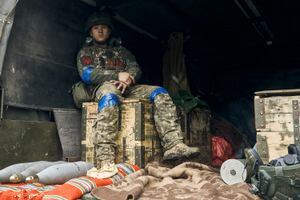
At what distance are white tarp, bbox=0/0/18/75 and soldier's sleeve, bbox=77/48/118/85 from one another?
89 cm

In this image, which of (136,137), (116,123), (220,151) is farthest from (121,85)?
(220,151)

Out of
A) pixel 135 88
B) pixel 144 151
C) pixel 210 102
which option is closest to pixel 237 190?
pixel 144 151

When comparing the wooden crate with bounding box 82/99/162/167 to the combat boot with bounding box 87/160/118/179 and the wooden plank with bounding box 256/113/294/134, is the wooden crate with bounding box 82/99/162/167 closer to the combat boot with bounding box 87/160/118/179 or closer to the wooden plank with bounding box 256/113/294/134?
the combat boot with bounding box 87/160/118/179

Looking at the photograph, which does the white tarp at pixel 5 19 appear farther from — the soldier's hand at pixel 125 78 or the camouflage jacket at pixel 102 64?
the soldier's hand at pixel 125 78

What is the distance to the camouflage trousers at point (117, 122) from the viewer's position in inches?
116

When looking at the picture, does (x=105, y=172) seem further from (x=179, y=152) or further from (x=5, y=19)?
(x=5, y=19)

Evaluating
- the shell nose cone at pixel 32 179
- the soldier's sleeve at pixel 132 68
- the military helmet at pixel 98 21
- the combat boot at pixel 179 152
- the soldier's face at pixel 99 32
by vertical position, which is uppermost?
the military helmet at pixel 98 21

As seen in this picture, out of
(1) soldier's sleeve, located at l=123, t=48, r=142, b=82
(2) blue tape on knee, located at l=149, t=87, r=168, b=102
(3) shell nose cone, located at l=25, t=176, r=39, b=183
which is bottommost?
(3) shell nose cone, located at l=25, t=176, r=39, b=183

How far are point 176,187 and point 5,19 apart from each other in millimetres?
1981

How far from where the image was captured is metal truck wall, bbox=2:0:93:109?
3232 millimetres

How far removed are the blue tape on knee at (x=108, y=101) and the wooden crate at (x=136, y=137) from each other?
147 mm

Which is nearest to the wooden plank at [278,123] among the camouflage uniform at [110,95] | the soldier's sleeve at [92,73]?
the camouflage uniform at [110,95]

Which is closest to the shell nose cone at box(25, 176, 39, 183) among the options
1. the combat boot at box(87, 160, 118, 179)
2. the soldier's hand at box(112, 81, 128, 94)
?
the combat boot at box(87, 160, 118, 179)

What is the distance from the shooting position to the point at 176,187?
2.26 meters
